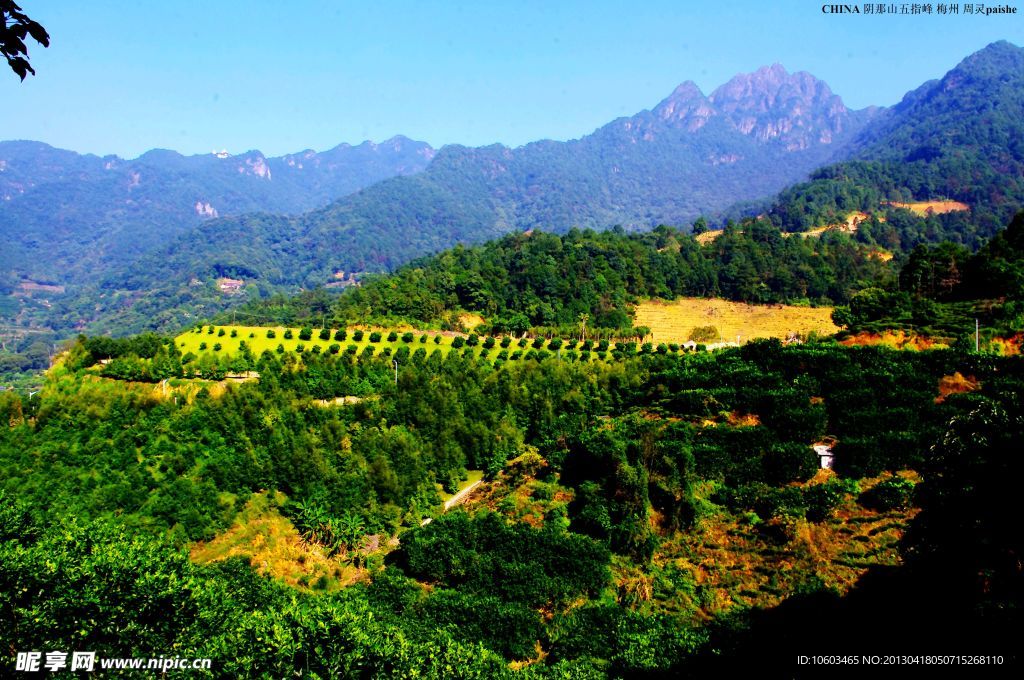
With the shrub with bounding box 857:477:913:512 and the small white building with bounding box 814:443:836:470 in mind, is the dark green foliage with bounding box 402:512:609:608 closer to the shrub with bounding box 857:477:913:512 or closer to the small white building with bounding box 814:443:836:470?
the shrub with bounding box 857:477:913:512

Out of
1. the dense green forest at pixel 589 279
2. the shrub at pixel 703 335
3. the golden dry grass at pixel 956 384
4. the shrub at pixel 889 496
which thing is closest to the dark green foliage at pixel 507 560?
the shrub at pixel 889 496

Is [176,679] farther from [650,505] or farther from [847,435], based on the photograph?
[847,435]

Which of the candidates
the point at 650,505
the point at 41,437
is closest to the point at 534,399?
the point at 650,505

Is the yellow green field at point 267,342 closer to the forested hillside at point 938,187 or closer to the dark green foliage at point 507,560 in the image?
the dark green foliage at point 507,560

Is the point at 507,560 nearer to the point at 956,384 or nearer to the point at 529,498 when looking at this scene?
the point at 529,498

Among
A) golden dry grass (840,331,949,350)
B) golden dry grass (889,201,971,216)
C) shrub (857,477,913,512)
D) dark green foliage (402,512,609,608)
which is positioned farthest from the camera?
golden dry grass (889,201,971,216)

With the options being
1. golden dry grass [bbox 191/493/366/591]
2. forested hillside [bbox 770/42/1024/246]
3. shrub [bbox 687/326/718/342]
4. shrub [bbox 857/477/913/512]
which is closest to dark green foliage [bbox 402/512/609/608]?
golden dry grass [bbox 191/493/366/591]
